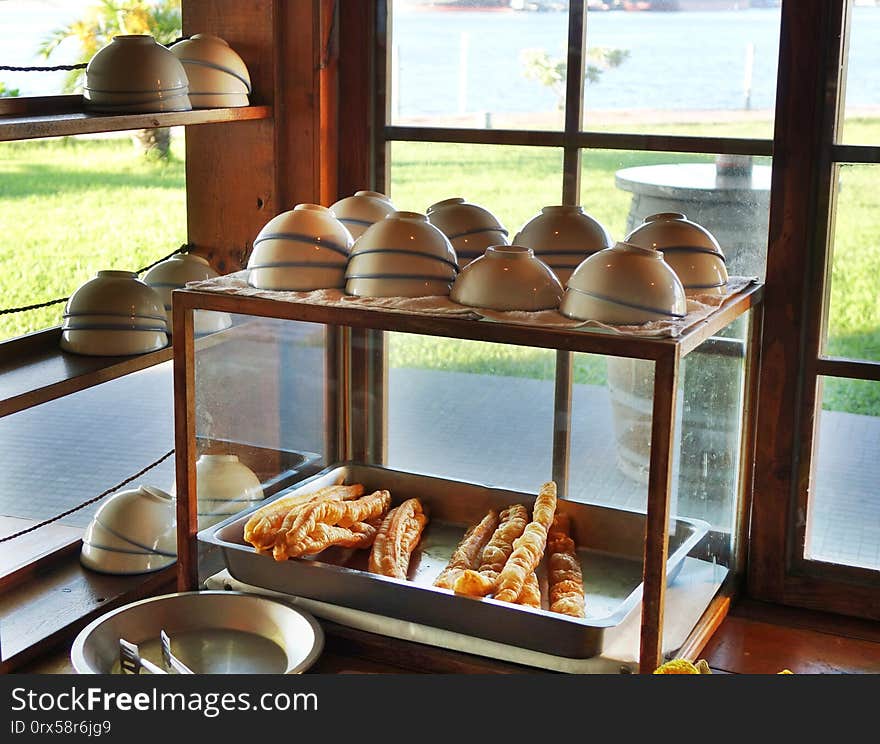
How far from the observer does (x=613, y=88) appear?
1.50m

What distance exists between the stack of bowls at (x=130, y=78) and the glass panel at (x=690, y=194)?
0.54 metres

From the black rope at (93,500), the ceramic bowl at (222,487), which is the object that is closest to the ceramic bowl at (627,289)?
the ceramic bowl at (222,487)

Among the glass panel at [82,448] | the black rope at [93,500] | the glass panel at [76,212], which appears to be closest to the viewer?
the black rope at [93,500]

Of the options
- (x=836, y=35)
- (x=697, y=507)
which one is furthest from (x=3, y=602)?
(x=836, y=35)

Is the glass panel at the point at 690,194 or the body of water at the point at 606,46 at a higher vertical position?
the body of water at the point at 606,46

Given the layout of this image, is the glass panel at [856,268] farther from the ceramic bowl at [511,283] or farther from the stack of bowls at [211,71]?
the stack of bowls at [211,71]

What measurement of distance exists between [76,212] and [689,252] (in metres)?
1.22

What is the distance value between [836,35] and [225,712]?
988 mm

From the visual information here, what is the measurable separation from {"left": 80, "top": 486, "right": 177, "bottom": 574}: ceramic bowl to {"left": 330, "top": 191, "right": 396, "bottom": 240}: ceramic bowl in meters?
0.43

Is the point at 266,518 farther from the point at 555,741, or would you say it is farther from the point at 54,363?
the point at 555,741

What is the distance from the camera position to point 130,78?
1416 mm

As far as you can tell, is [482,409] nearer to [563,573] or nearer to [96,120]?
[563,573]

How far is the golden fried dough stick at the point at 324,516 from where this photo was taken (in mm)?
1322

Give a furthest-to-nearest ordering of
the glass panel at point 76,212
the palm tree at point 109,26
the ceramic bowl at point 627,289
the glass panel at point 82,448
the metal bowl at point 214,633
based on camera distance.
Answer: the glass panel at point 76,212 → the palm tree at point 109,26 → the glass panel at point 82,448 → the metal bowl at point 214,633 → the ceramic bowl at point 627,289
